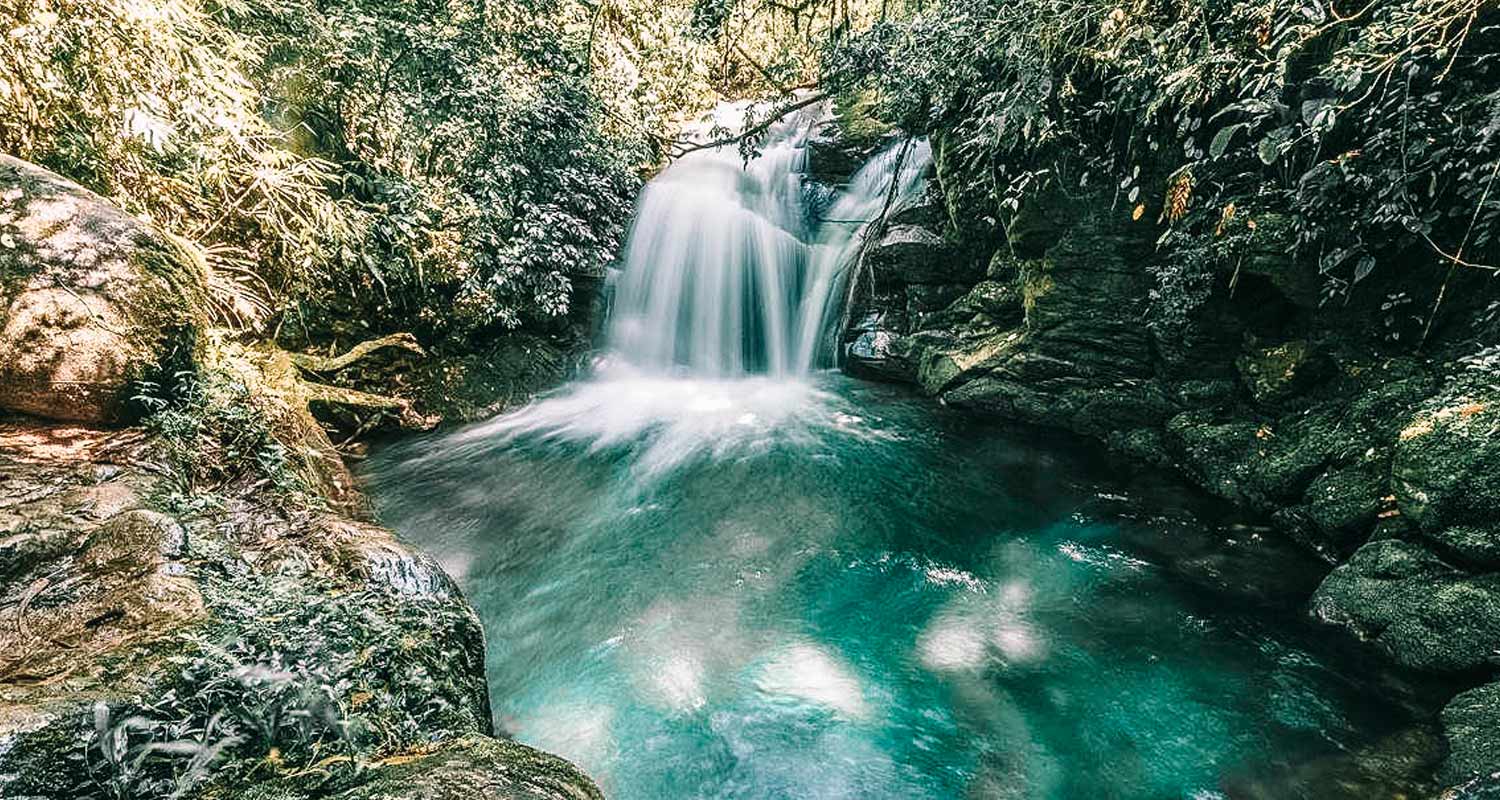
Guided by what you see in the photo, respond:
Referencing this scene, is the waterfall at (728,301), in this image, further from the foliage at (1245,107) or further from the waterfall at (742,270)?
the foliage at (1245,107)

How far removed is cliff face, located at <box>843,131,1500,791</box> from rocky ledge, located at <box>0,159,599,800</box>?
447 cm

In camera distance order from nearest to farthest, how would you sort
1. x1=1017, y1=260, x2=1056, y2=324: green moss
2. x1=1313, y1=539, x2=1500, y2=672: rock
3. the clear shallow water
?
1. the clear shallow water
2. x1=1313, y1=539, x2=1500, y2=672: rock
3. x1=1017, y1=260, x2=1056, y2=324: green moss

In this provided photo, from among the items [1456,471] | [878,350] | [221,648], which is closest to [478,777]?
[221,648]

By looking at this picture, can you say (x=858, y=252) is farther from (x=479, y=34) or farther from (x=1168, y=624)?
(x=1168, y=624)

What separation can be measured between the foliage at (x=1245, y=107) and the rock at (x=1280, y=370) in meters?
0.64

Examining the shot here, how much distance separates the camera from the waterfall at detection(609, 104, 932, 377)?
9.89 meters

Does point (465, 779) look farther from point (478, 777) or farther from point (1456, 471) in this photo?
point (1456, 471)

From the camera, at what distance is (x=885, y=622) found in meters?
4.26

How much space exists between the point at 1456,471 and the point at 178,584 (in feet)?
21.4

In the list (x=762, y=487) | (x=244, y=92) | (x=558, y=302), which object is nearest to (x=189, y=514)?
(x=244, y=92)

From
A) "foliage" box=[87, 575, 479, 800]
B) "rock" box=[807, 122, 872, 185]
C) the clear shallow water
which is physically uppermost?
"rock" box=[807, 122, 872, 185]

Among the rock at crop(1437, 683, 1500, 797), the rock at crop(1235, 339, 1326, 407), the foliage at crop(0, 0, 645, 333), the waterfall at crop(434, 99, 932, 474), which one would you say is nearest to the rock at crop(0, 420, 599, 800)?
the foliage at crop(0, 0, 645, 333)

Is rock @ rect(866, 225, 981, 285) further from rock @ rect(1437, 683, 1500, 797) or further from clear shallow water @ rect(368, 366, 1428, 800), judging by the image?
rock @ rect(1437, 683, 1500, 797)

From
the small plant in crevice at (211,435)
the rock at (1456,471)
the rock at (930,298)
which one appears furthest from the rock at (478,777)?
the rock at (930,298)
